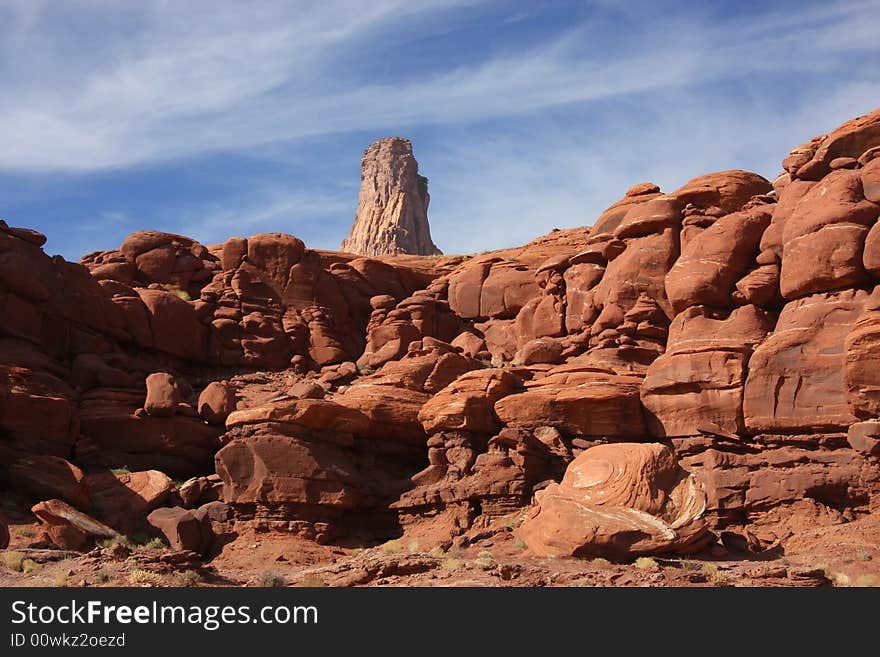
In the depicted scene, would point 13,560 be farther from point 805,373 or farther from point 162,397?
point 805,373

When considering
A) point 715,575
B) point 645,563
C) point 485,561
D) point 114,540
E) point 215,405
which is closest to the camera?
point 715,575

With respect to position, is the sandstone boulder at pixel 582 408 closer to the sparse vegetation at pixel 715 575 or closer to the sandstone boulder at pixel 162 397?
the sparse vegetation at pixel 715 575

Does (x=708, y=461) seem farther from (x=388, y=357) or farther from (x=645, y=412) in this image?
(x=388, y=357)

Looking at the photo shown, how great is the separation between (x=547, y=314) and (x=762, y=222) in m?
9.88

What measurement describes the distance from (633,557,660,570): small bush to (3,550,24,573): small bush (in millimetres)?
14147

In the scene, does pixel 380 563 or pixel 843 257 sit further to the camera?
pixel 843 257

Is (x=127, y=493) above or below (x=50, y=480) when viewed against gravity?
below

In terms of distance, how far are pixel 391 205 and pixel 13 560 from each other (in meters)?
79.8

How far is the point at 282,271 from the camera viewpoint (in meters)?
50.2

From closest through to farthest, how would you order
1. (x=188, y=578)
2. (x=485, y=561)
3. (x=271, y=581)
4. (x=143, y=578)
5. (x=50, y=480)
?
(x=143, y=578)
(x=188, y=578)
(x=485, y=561)
(x=271, y=581)
(x=50, y=480)

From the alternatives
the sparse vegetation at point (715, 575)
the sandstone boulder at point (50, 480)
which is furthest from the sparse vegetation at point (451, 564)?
the sandstone boulder at point (50, 480)

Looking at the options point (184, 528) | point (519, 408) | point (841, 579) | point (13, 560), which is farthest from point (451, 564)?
point (184, 528)

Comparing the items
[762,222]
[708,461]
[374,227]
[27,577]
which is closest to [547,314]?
[762,222]

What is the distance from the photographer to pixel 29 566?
27188mm
